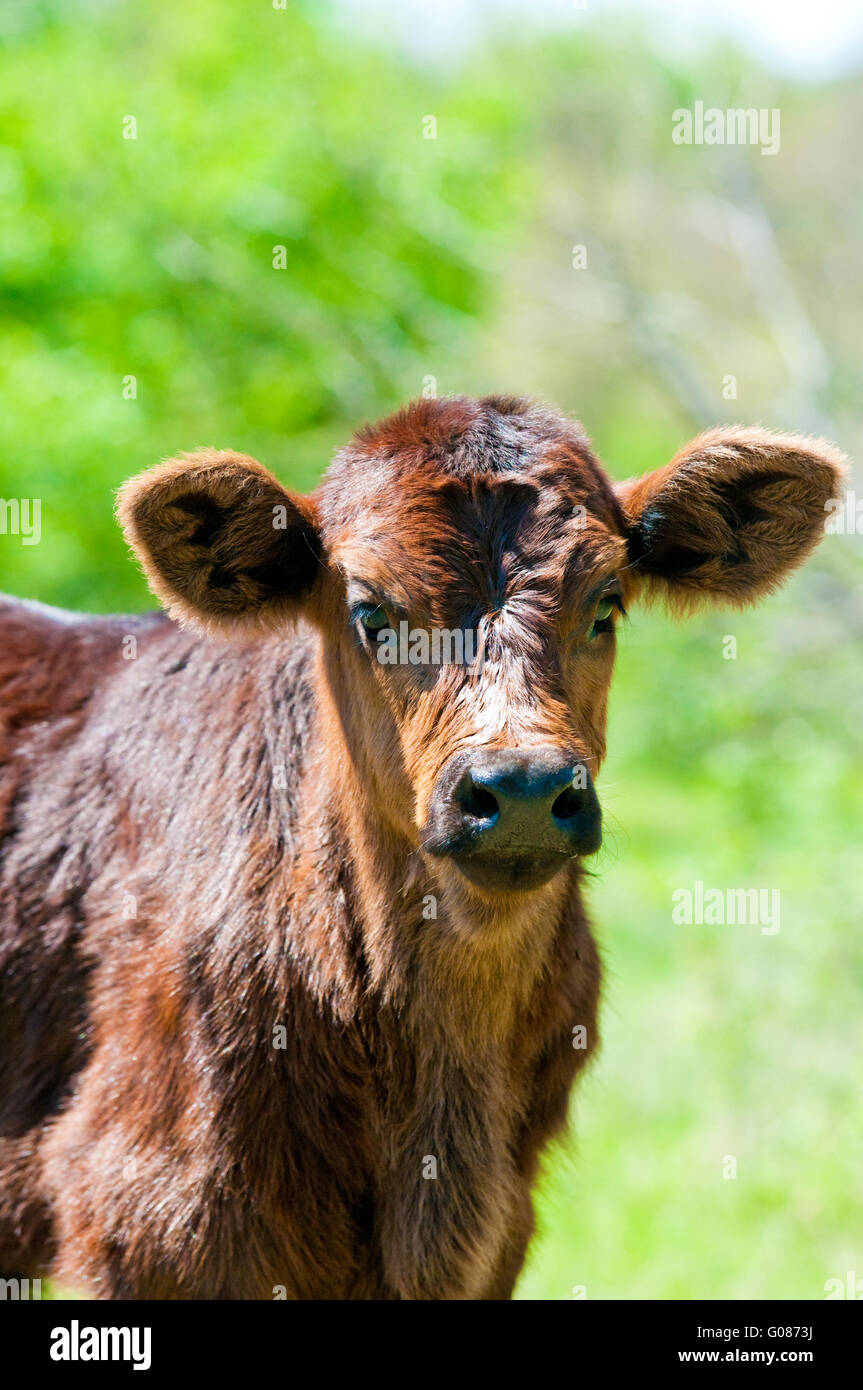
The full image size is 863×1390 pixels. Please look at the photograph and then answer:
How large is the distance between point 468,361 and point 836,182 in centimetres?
531

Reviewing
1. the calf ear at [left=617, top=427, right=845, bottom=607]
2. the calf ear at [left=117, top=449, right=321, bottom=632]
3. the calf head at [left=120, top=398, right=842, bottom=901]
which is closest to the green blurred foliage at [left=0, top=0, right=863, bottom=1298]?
the calf ear at [left=617, top=427, right=845, bottom=607]

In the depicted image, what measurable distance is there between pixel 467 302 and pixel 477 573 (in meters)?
14.5

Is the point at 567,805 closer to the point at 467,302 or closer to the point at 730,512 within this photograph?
the point at 730,512

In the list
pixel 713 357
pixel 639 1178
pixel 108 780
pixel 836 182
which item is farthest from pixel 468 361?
pixel 108 780

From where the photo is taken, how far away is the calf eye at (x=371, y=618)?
14.6 ft

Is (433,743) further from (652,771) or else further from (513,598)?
(652,771)

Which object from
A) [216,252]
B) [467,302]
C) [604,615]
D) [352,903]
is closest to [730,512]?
[604,615]

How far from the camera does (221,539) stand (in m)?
4.75

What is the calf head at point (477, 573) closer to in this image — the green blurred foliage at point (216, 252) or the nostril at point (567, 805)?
the nostril at point (567, 805)

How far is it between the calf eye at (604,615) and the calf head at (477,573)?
10 millimetres

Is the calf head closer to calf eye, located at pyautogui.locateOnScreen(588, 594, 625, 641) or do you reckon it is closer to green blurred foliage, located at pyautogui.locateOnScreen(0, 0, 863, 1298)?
calf eye, located at pyautogui.locateOnScreen(588, 594, 625, 641)

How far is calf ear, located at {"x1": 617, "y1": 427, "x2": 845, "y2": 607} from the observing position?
15.8 ft

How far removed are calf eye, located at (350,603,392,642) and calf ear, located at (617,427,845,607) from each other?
40.1 inches

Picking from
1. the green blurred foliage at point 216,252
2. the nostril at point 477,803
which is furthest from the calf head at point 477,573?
the green blurred foliage at point 216,252
